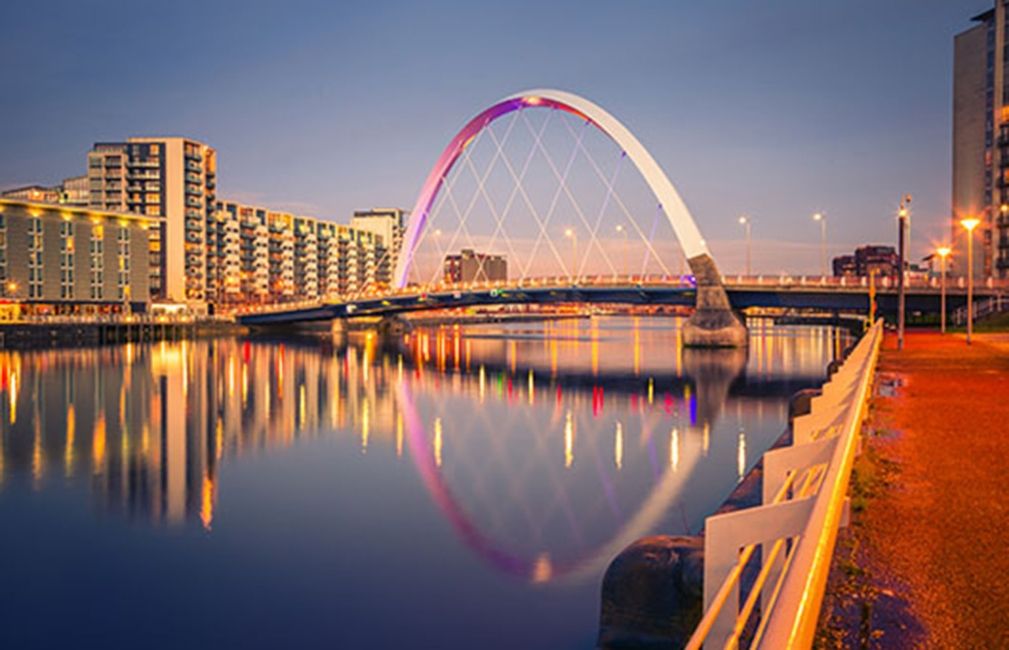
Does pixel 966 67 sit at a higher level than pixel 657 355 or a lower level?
higher

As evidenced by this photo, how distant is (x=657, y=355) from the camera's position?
72750 millimetres

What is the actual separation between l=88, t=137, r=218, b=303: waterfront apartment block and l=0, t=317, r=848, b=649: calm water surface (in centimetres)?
9731

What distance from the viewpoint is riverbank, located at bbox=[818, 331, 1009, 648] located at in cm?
500

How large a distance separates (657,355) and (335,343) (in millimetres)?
38264

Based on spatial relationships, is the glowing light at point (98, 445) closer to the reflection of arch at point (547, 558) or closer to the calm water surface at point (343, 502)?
the calm water surface at point (343, 502)

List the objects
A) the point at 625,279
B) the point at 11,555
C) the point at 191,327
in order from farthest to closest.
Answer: the point at 191,327
the point at 625,279
the point at 11,555

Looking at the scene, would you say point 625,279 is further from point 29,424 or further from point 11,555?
point 11,555

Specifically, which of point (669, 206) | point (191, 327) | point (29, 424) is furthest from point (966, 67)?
point (29, 424)

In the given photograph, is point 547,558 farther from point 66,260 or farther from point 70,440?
point 66,260

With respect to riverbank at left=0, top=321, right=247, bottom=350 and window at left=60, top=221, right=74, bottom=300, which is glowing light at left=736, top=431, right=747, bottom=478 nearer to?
riverbank at left=0, top=321, right=247, bottom=350

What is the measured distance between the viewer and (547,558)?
47.0 feet

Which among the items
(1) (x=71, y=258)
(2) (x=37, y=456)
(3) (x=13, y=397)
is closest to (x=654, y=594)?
(2) (x=37, y=456)

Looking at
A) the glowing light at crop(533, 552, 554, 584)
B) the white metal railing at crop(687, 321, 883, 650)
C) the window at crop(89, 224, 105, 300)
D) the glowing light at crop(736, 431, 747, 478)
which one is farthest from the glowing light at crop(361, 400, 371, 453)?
the window at crop(89, 224, 105, 300)

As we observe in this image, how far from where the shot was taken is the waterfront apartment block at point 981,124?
99.6 m
